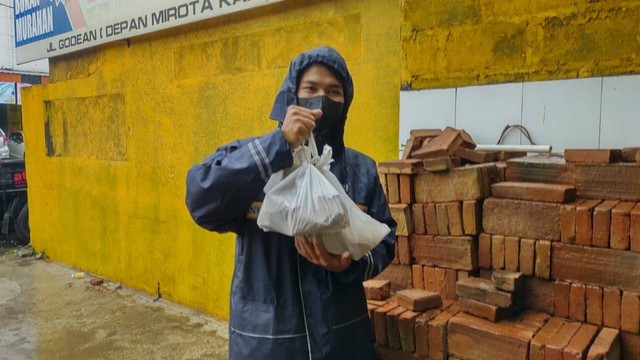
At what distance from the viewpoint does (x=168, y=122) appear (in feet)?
17.6

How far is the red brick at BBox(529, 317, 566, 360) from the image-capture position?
1805mm

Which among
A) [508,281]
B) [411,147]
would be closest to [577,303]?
[508,281]

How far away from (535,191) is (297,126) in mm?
1082

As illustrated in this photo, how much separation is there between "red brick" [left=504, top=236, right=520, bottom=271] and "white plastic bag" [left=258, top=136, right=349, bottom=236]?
0.90 m

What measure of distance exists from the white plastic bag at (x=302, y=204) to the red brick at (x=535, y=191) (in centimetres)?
92

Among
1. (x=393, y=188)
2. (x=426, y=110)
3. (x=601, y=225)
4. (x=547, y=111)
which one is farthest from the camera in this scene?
(x=426, y=110)

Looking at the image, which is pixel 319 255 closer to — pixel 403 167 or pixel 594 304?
pixel 403 167

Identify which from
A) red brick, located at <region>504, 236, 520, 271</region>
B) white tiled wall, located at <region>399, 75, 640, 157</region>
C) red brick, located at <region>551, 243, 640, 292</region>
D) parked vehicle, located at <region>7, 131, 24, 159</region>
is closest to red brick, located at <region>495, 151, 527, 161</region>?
white tiled wall, located at <region>399, 75, 640, 157</region>

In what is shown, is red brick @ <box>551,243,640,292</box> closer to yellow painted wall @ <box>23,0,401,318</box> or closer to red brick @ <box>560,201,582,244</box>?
red brick @ <box>560,201,582,244</box>

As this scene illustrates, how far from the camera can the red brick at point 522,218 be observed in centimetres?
211

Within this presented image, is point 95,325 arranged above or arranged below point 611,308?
below

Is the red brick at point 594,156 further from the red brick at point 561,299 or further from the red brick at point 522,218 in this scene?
the red brick at point 561,299

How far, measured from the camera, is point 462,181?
2.34m

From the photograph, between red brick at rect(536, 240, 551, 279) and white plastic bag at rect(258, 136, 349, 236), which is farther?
red brick at rect(536, 240, 551, 279)
